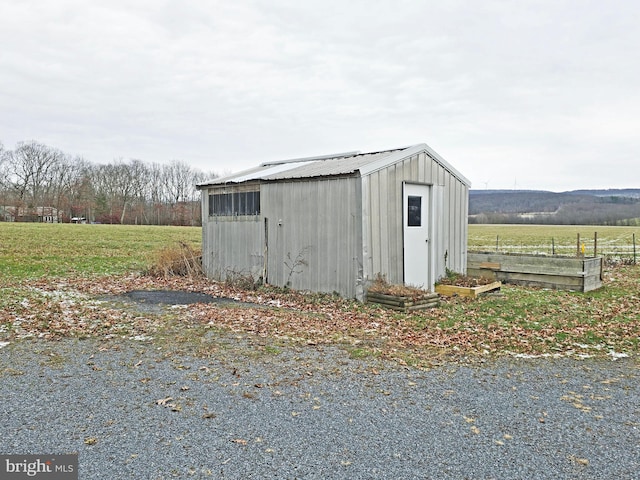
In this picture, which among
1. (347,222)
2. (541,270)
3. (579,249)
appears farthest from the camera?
(579,249)

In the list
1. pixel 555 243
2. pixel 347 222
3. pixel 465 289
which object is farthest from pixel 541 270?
pixel 555 243

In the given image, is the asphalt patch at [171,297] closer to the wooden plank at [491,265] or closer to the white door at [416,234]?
Answer: the white door at [416,234]

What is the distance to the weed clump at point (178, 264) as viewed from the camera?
13266mm

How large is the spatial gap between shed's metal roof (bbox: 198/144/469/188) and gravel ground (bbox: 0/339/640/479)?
4.90 metres

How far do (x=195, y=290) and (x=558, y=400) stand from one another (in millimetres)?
8663

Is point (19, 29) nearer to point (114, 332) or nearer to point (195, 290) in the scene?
point (195, 290)

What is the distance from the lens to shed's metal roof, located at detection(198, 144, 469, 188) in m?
9.45

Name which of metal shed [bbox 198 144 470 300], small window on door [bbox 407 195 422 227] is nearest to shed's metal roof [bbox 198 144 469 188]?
metal shed [bbox 198 144 470 300]

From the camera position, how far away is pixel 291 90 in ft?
54.3

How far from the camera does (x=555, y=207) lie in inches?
3760

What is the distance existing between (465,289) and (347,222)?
10.1 feet

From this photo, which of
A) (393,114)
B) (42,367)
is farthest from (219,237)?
(393,114)

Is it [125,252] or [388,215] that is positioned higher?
[388,215]

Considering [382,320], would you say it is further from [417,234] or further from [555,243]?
[555,243]
